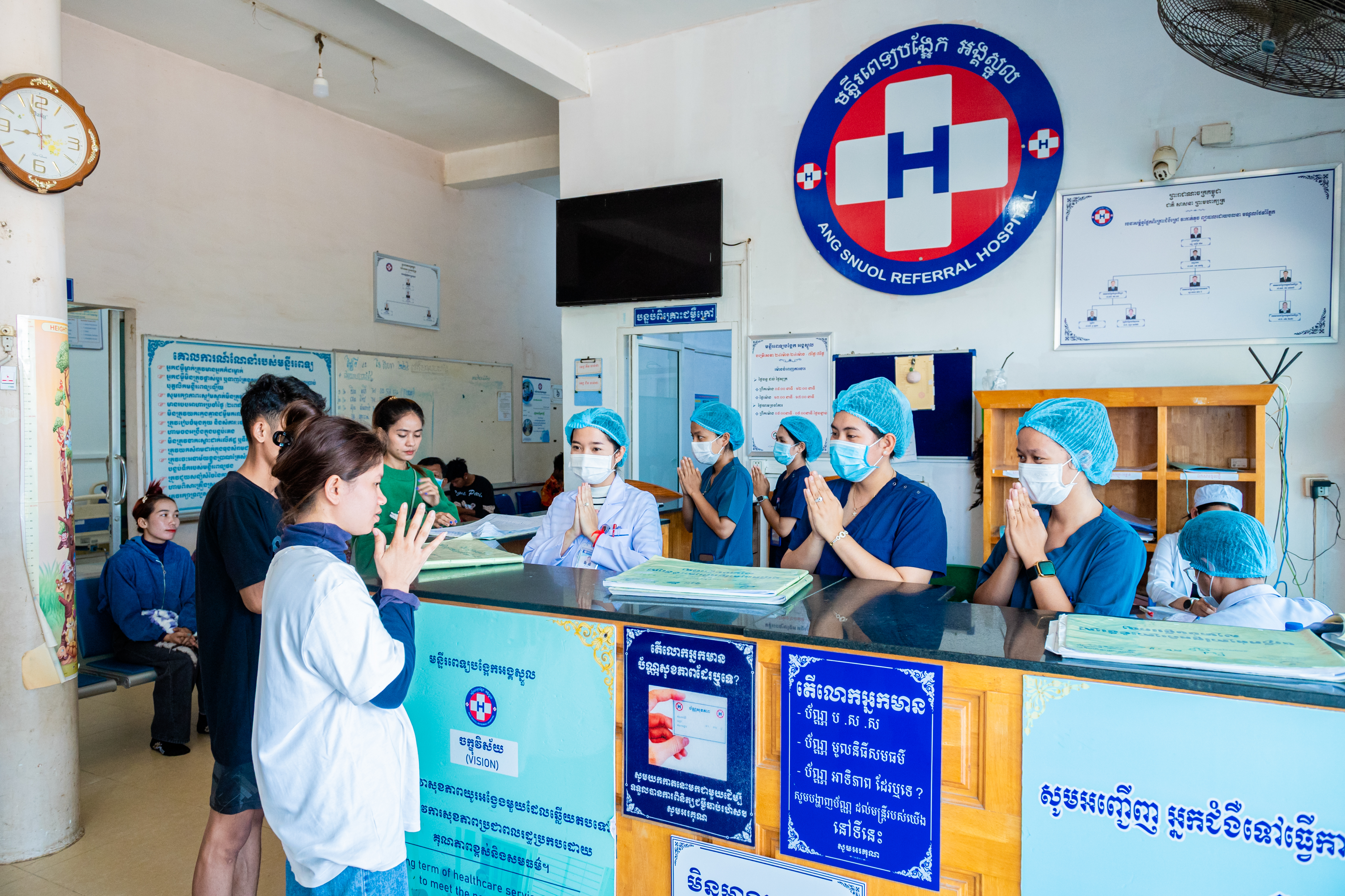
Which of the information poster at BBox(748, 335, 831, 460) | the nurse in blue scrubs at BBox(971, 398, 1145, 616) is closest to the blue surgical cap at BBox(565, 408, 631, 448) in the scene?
the nurse in blue scrubs at BBox(971, 398, 1145, 616)

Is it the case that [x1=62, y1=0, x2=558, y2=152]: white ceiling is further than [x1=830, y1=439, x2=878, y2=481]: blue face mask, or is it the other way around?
[x1=62, y1=0, x2=558, y2=152]: white ceiling

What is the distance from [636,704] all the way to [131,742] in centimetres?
324

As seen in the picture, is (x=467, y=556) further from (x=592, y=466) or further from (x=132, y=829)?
(x=132, y=829)

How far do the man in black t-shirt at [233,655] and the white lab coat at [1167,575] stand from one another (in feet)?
10.3

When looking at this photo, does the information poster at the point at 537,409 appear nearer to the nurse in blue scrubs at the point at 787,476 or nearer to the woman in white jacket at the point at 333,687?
the nurse in blue scrubs at the point at 787,476

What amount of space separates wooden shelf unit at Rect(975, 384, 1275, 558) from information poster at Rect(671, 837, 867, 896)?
89.3 inches

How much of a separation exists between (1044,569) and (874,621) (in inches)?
19.8

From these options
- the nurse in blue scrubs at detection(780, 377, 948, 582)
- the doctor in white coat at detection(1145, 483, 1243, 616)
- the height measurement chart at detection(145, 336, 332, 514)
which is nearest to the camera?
the nurse in blue scrubs at detection(780, 377, 948, 582)

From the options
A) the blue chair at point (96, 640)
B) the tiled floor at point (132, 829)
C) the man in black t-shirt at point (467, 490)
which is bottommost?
the tiled floor at point (132, 829)

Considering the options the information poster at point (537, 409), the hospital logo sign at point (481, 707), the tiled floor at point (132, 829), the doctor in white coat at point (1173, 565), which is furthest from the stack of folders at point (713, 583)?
the information poster at point (537, 409)

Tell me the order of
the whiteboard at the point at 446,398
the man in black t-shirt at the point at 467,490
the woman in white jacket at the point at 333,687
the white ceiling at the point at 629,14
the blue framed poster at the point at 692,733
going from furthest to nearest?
the man in black t-shirt at the point at 467,490 → the whiteboard at the point at 446,398 → the white ceiling at the point at 629,14 → the blue framed poster at the point at 692,733 → the woman in white jacket at the point at 333,687

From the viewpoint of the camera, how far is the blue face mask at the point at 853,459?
89.4 inches

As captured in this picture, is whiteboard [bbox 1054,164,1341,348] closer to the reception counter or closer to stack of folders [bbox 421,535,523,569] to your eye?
the reception counter

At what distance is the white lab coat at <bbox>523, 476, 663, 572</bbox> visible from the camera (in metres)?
2.60
